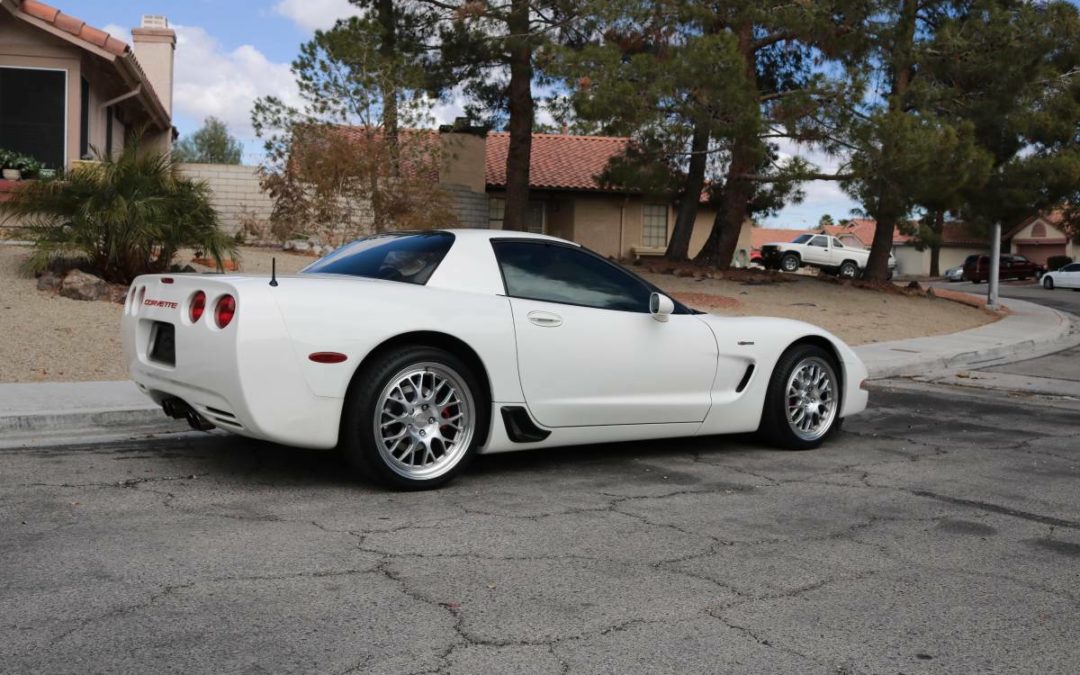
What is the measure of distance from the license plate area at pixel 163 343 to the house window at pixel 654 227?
1213 inches

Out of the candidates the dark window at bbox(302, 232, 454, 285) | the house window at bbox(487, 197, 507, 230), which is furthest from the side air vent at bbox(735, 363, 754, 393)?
the house window at bbox(487, 197, 507, 230)

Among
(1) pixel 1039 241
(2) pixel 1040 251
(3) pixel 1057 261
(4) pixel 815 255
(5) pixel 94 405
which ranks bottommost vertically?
(5) pixel 94 405

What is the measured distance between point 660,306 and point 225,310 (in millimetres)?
2567

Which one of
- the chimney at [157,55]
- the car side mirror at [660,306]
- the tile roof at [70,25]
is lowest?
the car side mirror at [660,306]

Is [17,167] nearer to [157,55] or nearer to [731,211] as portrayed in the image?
[157,55]

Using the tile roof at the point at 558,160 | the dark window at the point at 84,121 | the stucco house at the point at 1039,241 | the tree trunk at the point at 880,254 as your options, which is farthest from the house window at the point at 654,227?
the stucco house at the point at 1039,241

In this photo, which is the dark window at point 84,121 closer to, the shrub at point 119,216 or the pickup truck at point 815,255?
the shrub at point 119,216

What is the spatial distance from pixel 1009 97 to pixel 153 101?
18.5 metres

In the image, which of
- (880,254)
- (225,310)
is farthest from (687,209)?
(225,310)

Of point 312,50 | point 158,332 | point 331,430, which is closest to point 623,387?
point 331,430

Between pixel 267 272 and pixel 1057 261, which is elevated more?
pixel 1057 261

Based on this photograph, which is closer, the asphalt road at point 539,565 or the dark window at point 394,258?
the asphalt road at point 539,565

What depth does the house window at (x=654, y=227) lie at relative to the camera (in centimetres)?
3603

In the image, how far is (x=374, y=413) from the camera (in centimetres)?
529
